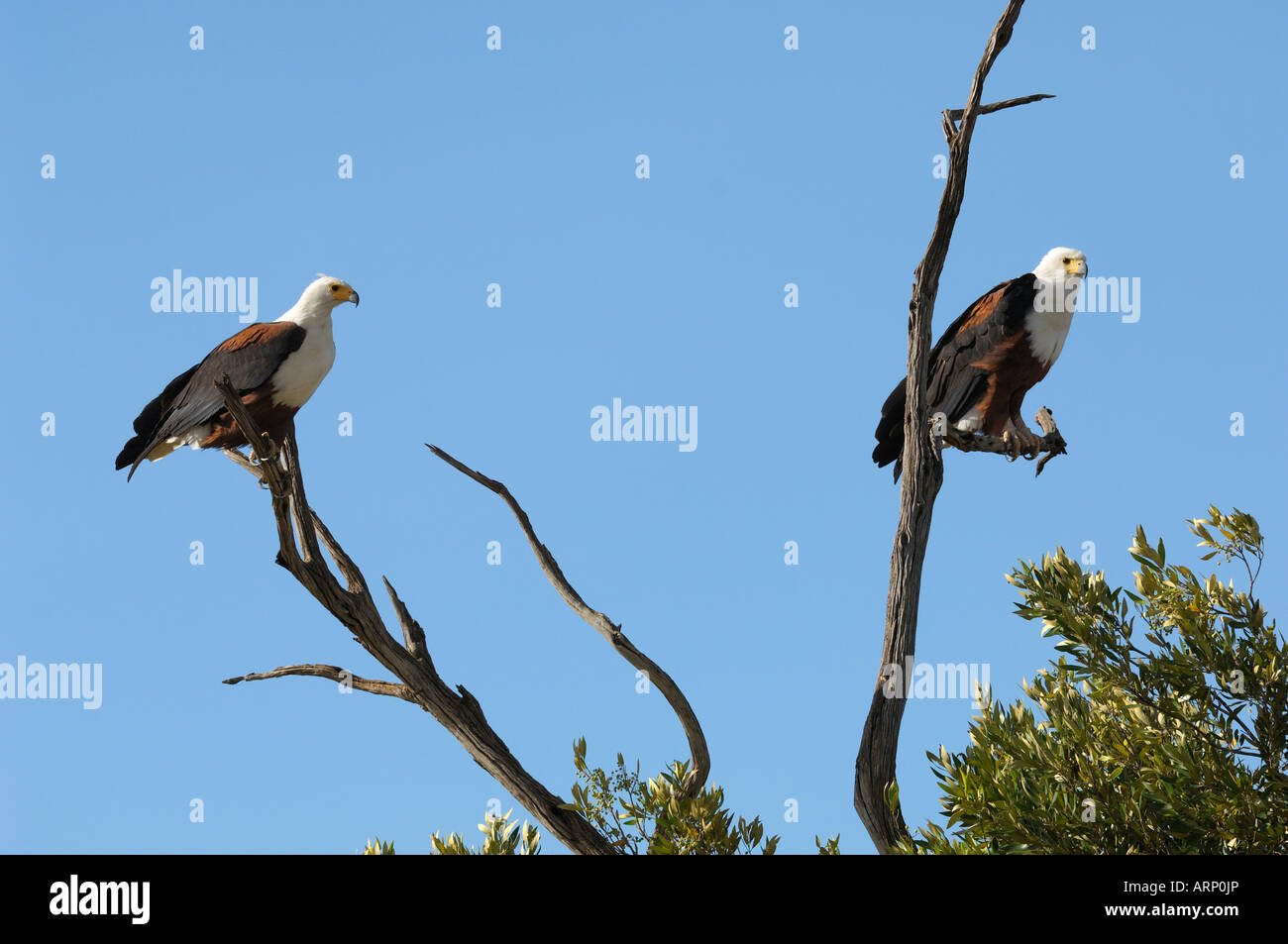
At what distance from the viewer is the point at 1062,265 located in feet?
25.6

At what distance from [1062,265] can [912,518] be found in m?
3.03

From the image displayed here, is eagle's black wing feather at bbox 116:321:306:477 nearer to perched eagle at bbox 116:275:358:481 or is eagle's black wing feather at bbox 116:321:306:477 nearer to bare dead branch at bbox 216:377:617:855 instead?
perched eagle at bbox 116:275:358:481

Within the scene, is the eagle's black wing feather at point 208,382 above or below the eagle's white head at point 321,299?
below

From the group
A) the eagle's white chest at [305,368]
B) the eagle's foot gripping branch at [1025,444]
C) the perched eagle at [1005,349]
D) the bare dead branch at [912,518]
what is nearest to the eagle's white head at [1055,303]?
the perched eagle at [1005,349]

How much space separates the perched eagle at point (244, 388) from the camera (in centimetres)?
723

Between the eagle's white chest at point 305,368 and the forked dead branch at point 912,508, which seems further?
the eagle's white chest at point 305,368

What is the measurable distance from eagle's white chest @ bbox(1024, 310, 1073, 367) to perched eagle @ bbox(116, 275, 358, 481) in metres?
4.45

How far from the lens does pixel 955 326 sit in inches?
310

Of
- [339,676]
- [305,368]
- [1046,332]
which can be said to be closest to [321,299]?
[305,368]

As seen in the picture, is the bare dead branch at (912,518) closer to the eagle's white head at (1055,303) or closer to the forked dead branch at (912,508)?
the forked dead branch at (912,508)

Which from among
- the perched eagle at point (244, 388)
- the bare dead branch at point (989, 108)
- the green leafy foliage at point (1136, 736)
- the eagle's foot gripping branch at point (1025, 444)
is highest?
the bare dead branch at point (989, 108)

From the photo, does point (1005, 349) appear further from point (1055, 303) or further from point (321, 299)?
point (321, 299)

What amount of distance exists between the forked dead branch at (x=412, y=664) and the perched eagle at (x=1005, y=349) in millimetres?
2919
